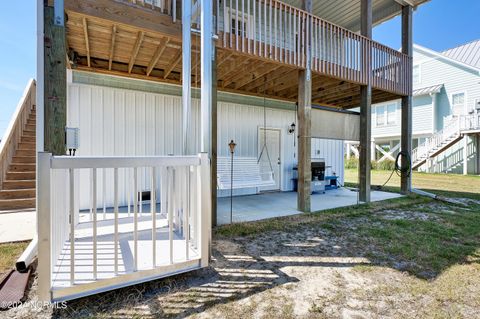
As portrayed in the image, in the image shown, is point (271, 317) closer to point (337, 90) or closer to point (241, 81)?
point (241, 81)

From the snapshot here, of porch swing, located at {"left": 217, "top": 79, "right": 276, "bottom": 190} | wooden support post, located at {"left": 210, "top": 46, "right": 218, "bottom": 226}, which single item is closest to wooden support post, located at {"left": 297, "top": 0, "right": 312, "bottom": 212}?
porch swing, located at {"left": 217, "top": 79, "right": 276, "bottom": 190}

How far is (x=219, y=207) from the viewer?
529 centimetres

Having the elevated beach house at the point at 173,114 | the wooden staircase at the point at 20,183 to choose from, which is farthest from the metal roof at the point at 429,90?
the wooden staircase at the point at 20,183

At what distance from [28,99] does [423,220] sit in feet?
28.8

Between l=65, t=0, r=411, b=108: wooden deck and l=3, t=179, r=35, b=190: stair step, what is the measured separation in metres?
2.34

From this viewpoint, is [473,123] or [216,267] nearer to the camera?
[216,267]

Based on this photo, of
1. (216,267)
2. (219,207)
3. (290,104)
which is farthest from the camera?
(290,104)

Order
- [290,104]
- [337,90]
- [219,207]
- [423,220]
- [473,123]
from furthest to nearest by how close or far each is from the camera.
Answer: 1. [473,123]
2. [290,104]
3. [337,90]
4. [219,207]
5. [423,220]

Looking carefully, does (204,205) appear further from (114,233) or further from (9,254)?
Result: (9,254)

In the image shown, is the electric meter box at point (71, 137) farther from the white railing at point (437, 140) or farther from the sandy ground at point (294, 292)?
the white railing at point (437, 140)

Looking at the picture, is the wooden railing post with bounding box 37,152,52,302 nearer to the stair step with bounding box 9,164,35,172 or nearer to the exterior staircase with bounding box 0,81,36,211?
the exterior staircase with bounding box 0,81,36,211

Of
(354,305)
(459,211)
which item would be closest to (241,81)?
(354,305)

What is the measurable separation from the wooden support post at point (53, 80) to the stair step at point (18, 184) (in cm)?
289

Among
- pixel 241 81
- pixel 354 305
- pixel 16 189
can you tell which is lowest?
pixel 354 305
